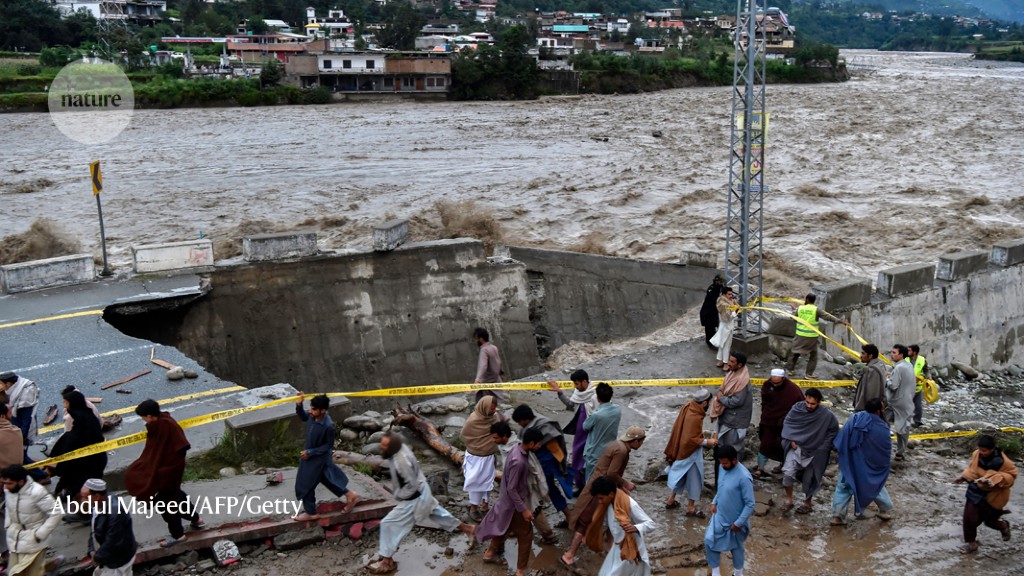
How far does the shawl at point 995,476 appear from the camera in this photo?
7.68 m

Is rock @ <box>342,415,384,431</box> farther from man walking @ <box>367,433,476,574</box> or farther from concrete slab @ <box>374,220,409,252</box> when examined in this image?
concrete slab @ <box>374,220,409,252</box>

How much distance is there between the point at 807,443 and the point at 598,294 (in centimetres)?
1161

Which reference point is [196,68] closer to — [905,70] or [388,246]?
[388,246]

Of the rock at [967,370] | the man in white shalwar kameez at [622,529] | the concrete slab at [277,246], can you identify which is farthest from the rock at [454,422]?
the rock at [967,370]

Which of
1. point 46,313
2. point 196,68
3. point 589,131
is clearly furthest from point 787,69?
point 46,313

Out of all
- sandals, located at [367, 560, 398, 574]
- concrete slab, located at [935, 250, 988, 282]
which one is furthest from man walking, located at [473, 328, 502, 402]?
concrete slab, located at [935, 250, 988, 282]

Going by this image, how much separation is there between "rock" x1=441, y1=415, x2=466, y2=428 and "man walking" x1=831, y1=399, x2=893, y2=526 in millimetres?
4128

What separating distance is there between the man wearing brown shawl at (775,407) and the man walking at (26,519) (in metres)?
6.14

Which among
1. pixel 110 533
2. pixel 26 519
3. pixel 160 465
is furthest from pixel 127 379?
pixel 110 533

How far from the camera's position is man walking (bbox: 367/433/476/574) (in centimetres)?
685

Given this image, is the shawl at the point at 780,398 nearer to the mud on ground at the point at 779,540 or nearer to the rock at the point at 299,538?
the mud on ground at the point at 779,540

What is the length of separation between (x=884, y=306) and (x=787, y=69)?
7921cm

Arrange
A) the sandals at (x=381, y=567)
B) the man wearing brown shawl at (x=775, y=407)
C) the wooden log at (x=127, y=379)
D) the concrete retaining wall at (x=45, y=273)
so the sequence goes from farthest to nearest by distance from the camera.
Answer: the concrete retaining wall at (x=45, y=273) → the wooden log at (x=127, y=379) → the man wearing brown shawl at (x=775, y=407) → the sandals at (x=381, y=567)

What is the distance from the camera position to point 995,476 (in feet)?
25.2
